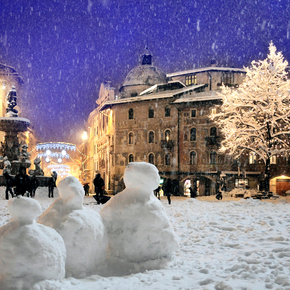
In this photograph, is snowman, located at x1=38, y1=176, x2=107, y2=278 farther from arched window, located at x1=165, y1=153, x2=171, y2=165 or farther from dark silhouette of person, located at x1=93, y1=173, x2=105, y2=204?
arched window, located at x1=165, y1=153, x2=171, y2=165

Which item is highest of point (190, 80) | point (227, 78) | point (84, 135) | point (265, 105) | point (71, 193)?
point (227, 78)

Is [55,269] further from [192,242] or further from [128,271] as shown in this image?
[192,242]

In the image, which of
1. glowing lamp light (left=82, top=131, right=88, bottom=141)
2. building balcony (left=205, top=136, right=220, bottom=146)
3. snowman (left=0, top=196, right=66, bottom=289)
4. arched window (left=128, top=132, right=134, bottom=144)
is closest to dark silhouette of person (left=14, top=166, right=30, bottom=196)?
snowman (left=0, top=196, right=66, bottom=289)

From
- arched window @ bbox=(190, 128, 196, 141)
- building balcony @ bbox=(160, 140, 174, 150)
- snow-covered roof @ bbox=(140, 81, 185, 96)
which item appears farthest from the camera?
snow-covered roof @ bbox=(140, 81, 185, 96)

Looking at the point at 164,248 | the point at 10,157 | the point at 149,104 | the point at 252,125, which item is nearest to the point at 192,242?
the point at 164,248

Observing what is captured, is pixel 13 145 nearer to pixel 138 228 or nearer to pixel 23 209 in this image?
pixel 138 228

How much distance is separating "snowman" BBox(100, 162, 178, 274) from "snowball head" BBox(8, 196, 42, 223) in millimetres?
1463

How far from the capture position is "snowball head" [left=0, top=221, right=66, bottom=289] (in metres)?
3.69

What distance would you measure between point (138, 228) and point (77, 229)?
3.25ft

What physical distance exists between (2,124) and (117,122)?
13.7 m

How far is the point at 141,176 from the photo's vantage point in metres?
5.40

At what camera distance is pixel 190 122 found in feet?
112

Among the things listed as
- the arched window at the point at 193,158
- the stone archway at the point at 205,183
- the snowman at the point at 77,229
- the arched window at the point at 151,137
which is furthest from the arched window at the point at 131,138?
the snowman at the point at 77,229

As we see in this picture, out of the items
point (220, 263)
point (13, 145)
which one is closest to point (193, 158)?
point (13, 145)
